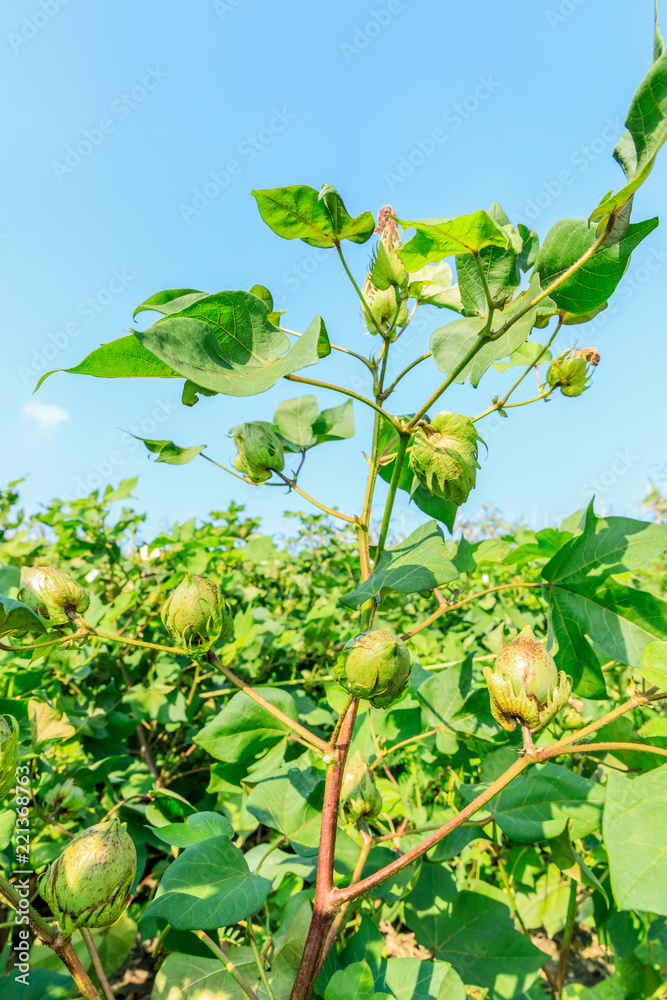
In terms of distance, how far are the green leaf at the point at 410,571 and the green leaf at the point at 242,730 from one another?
15.7 inches

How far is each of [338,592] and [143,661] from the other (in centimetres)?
98

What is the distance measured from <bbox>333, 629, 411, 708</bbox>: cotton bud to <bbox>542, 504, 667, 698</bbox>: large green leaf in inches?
15.8

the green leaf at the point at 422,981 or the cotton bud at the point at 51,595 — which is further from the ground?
the cotton bud at the point at 51,595

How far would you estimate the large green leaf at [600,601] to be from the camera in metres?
0.97

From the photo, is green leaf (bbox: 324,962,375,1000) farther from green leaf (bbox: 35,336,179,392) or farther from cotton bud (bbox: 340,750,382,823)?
green leaf (bbox: 35,336,179,392)

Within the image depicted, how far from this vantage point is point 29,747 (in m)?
1.38

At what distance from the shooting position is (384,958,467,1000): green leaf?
930 millimetres

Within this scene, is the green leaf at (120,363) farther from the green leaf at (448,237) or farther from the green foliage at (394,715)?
the green leaf at (448,237)

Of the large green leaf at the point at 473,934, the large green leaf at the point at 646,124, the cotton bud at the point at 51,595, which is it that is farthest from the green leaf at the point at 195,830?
the large green leaf at the point at 646,124

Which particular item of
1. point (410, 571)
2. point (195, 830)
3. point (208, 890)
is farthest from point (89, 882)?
point (410, 571)

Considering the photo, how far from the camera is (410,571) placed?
0.86 meters

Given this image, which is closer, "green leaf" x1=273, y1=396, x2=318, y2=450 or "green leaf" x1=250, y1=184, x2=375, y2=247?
"green leaf" x1=250, y1=184, x2=375, y2=247

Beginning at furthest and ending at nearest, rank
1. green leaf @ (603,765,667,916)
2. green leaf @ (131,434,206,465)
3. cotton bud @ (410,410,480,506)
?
1. green leaf @ (131,434,206,465)
2. cotton bud @ (410,410,480,506)
3. green leaf @ (603,765,667,916)

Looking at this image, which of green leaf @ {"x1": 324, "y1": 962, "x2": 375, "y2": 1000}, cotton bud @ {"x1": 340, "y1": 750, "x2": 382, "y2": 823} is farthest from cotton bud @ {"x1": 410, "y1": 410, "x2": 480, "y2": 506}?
green leaf @ {"x1": 324, "y1": 962, "x2": 375, "y2": 1000}
